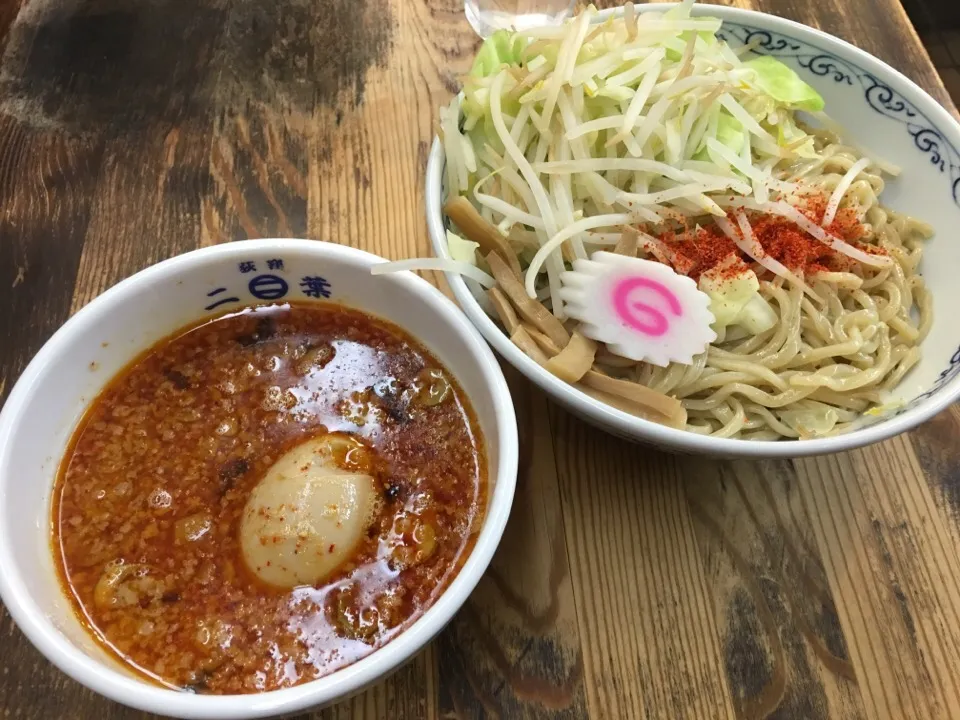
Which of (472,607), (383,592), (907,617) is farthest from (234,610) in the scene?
(907,617)

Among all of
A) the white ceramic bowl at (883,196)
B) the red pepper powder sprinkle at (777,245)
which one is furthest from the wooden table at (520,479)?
the red pepper powder sprinkle at (777,245)

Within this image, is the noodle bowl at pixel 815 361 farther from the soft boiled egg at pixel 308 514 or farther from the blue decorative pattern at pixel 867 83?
the soft boiled egg at pixel 308 514

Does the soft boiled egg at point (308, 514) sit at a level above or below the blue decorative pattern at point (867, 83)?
below

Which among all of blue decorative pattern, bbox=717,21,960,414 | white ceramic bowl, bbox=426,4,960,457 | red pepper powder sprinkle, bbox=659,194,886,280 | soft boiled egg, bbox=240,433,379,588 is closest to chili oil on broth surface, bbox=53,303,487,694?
soft boiled egg, bbox=240,433,379,588

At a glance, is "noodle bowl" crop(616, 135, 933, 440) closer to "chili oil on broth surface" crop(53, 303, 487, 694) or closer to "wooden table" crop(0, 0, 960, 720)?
"wooden table" crop(0, 0, 960, 720)

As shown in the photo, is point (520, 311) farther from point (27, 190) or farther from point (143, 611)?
point (27, 190)

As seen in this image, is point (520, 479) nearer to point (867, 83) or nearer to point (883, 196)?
point (883, 196)
